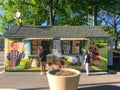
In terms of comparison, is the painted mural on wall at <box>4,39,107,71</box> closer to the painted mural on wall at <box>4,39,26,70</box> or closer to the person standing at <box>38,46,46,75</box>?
the painted mural on wall at <box>4,39,26,70</box>

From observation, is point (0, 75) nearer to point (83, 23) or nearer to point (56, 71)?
→ point (56, 71)

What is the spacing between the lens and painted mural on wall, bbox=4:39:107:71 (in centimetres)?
1938

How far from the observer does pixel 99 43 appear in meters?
19.6

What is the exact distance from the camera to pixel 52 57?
19.5 m

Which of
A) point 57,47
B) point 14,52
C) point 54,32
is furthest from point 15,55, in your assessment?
point 54,32

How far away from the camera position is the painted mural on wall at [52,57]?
63.6 feet

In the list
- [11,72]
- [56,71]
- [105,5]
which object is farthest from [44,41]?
[105,5]

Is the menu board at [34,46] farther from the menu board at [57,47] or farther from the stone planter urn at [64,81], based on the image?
the stone planter urn at [64,81]

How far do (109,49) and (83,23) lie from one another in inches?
756

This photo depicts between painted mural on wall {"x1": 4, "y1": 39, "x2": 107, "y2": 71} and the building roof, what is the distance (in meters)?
0.42

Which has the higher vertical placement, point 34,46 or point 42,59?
point 34,46

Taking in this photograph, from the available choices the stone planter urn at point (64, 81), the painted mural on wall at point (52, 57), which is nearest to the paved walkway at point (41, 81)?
the painted mural on wall at point (52, 57)

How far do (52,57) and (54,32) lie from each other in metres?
1.81

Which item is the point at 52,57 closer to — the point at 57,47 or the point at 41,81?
the point at 57,47
